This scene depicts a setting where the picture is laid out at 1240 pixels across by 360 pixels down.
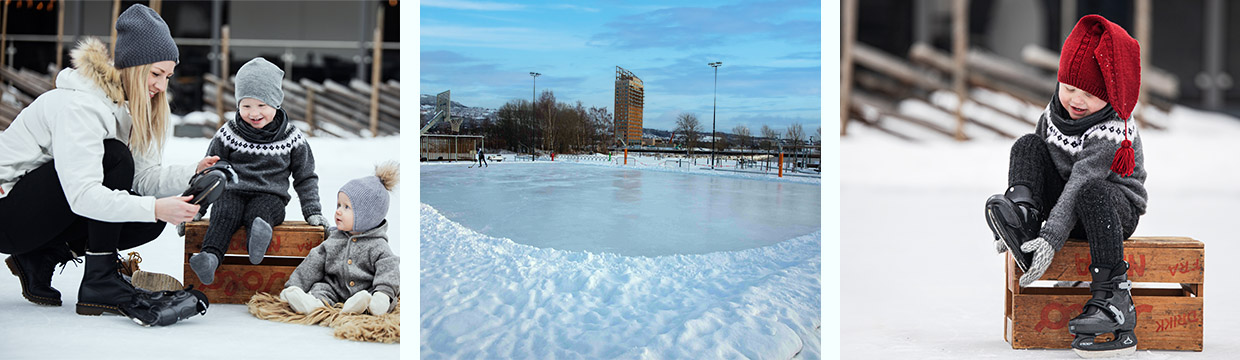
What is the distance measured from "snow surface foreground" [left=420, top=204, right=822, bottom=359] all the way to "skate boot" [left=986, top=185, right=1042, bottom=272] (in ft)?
1.96

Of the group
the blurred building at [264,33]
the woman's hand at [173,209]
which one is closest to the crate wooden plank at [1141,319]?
the woman's hand at [173,209]

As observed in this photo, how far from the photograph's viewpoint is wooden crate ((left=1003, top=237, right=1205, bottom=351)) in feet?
7.57

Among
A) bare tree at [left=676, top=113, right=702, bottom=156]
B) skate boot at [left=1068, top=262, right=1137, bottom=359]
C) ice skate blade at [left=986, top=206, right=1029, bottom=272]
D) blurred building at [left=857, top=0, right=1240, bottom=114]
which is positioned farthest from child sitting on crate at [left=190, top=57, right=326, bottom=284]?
blurred building at [left=857, top=0, right=1240, bottom=114]

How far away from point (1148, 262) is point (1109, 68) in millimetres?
492

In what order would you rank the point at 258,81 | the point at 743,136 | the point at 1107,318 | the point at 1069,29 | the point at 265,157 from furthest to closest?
the point at 1069,29 → the point at 743,136 → the point at 265,157 → the point at 258,81 → the point at 1107,318

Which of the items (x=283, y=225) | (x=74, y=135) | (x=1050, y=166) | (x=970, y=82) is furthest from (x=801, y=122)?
(x=970, y=82)

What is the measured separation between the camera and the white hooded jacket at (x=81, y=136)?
2291 mm

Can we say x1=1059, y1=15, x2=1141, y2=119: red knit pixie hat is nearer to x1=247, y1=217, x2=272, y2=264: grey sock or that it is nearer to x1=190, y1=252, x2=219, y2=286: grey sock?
x1=247, y1=217, x2=272, y2=264: grey sock

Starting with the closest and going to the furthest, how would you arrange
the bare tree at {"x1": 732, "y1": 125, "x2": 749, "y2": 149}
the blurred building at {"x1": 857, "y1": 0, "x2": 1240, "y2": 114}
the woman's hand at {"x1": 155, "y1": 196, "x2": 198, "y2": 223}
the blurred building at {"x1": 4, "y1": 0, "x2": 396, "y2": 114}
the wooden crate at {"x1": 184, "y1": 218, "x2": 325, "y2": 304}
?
the woman's hand at {"x1": 155, "y1": 196, "x2": 198, "y2": 223} → the wooden crate at {"x1": 184, "y1": 218, "x2": 325, "y2": 304} → the bare tree at {"x1": 732, "y1": 125, "x2": 749, "y2": 149} → the blurred building at {"x1": 4, "y1": 0, "x2": 396, "y2": 114} → the blurred building at {"x1": 857, "y1": 0, "x2": 1240, "y2": 114}

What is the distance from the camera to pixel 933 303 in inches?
117

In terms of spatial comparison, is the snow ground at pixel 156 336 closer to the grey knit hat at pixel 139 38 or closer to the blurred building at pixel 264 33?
the grey knit hat at pixel 139 38

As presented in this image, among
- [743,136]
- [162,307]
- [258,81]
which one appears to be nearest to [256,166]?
→ [258,81]

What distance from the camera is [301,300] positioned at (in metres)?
2.47

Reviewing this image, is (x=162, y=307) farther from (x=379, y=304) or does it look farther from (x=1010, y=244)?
(x=1010, y=244)
